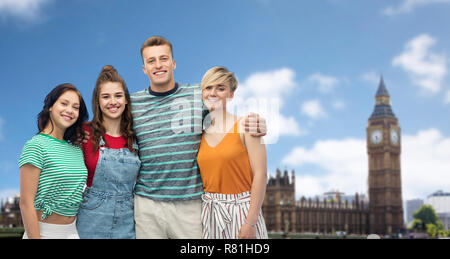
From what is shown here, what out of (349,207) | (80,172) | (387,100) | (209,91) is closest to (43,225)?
(80,172)

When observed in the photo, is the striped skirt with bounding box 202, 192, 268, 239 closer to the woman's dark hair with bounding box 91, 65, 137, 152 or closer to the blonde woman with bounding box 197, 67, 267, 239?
the blonde woman with bounding box 197, 67, 267, 239

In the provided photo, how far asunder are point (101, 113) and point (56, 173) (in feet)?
1.82

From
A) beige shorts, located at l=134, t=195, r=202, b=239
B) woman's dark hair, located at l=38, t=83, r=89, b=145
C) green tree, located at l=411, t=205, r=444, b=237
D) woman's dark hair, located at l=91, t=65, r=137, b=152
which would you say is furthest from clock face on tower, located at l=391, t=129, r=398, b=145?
woman's dark hair, located at l=38, t=83, r=89, b=145

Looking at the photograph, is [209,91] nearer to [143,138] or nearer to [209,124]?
[209,124]

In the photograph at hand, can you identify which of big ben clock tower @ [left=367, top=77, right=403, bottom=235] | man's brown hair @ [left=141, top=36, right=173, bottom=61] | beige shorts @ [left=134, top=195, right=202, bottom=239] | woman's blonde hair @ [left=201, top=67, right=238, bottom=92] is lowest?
beige shorts @ [left=134, top=195, right=202, bottom=239]

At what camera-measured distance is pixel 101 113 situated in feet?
11.1

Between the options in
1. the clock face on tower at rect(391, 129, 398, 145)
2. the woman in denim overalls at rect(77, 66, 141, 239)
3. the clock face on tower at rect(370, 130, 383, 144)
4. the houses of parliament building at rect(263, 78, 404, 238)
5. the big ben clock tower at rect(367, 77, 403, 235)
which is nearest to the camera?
the woman in denim overalls at rect(77, 66, 141, 239)

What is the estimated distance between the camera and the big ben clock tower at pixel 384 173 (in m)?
55.9

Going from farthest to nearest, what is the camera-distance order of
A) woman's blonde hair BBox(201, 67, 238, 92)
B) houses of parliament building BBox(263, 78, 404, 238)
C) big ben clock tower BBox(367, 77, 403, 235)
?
big ben clock tower BBox(367, 77, 403, 235) < houses of parliament building BBox(263, 78, 404, 238) < woman's blonde hair BBox(201, 67, 238, 92)

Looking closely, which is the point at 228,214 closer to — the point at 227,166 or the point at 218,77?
the point at 227,166

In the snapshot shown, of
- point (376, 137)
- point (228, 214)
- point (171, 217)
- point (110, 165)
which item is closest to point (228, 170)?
point (228, 214)

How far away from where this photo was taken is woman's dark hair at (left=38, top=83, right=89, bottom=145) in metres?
3.14

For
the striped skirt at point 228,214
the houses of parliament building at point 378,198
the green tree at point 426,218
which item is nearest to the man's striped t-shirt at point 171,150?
the striped skirt at point 228,214

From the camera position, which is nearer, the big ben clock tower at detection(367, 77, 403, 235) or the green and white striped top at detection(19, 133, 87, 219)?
the green and white striped top at detection(19, 133, 87, 219)
